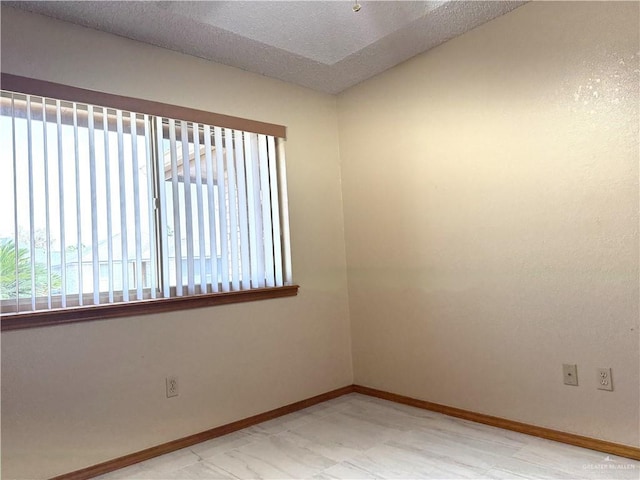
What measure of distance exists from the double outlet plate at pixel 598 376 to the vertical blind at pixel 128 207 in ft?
6.02

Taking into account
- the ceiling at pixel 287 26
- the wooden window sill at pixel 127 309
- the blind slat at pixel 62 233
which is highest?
the ceiling at pixel 287 26

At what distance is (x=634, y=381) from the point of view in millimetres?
2162

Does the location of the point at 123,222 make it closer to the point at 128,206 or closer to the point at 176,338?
the point at 128,206

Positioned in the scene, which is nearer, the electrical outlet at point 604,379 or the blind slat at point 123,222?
the electrical outlet at point 604,379

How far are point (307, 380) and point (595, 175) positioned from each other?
7.43 ft

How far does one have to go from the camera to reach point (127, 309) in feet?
8.09

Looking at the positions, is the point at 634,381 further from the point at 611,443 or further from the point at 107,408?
the point at 107,408

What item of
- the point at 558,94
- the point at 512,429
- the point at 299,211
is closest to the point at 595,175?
the point at 558,94

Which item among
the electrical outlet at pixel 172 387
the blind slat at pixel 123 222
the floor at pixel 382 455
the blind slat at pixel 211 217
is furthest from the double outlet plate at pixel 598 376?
the blind slat at pixel 123 222

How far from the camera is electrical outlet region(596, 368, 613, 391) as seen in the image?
2.24 meters

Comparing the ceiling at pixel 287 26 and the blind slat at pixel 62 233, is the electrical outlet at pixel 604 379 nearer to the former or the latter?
the ceiling at pixel 287 26

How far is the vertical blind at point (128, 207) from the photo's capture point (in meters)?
2.22

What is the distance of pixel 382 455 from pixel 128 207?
1957 mm

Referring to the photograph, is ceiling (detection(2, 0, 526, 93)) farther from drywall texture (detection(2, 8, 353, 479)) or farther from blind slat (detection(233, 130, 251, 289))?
blind slat (detection(233, 130, 251, 289))
